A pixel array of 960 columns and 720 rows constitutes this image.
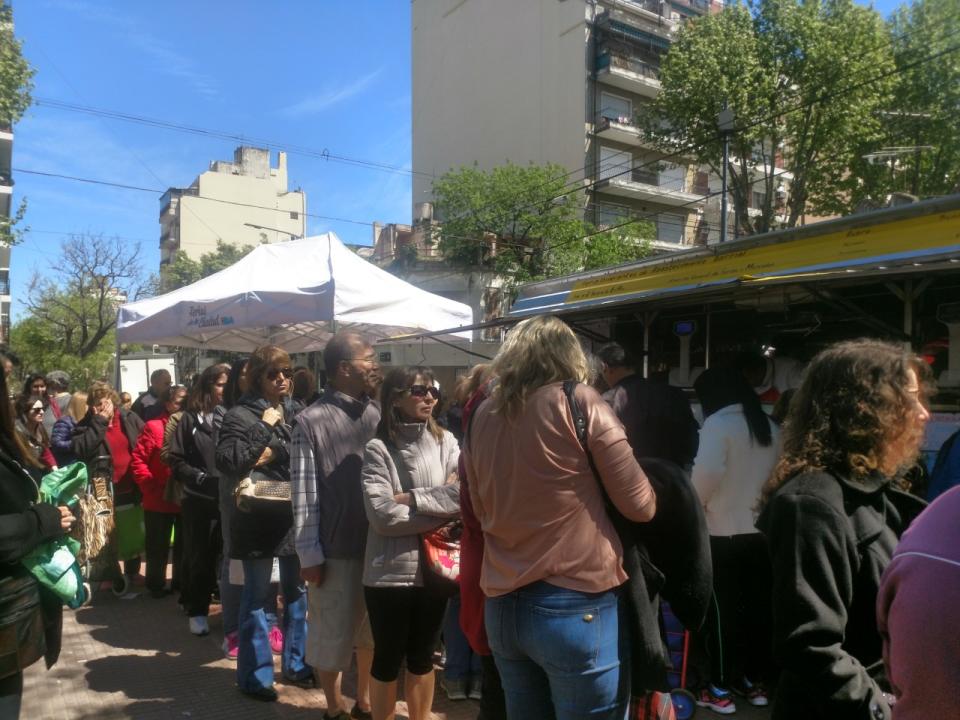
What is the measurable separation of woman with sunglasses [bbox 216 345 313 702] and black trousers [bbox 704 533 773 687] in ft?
7.55

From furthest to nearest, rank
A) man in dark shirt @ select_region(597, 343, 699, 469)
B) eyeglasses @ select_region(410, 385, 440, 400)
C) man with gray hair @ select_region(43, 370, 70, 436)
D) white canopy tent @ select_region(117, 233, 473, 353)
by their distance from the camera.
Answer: man with gray hair @ select_region(43, 370, 70, 436) < white canopy tent @ select_region(117, 233, 473, 353) < man in dark shirt @ select_region(597, 343, 699, 469) < eyeglasses @ select_region(410, 385, 440, 400)

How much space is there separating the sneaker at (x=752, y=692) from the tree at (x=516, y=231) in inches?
901

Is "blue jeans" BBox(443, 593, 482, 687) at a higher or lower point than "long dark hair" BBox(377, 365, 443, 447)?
lower

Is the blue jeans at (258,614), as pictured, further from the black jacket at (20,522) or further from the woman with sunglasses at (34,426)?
the woman with sunglasses at (34,426)

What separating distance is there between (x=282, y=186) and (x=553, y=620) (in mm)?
59912

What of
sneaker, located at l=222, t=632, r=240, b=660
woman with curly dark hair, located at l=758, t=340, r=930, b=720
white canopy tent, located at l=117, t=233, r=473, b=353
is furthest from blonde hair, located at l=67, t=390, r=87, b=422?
woman with curly dark hair, located at l=758, t=340, r=930, b=720

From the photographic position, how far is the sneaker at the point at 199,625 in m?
5.04

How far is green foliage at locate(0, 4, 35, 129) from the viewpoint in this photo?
14328mm

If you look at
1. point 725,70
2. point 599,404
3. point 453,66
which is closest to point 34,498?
point 599,404

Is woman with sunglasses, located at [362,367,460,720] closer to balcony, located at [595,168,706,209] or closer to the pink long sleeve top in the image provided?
the pink long sleeve top

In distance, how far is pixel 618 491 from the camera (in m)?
2.07

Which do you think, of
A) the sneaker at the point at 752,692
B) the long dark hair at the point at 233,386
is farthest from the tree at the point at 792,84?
the long dark hair at the point at 233,386

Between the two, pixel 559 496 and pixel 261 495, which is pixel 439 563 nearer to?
pixel 559 496

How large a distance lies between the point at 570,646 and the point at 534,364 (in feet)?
2.71
